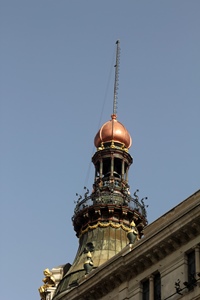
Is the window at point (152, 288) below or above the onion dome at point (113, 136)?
below

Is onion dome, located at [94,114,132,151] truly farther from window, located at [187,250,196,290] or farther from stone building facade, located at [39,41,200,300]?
window, located at [187,250,196,290]

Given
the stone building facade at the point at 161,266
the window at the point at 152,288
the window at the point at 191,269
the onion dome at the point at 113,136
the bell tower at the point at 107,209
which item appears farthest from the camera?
the onion dome at the point at 113,136

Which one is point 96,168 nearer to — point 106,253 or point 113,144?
point 113,144

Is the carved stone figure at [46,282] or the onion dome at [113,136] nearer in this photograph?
the carved stone figure at [46,282]

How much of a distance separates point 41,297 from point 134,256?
2622cm

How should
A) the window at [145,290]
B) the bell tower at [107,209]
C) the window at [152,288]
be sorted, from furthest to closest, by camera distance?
the bell tower at [107,209] < the window at [145,290] < the window at [152,288]

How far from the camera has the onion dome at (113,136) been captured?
86.5 meters

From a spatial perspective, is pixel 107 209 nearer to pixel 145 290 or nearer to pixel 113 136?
pixel 113 136

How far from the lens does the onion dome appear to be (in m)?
86.5

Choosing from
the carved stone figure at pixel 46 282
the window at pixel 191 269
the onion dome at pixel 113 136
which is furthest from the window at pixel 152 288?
the onion dome at pixel 113 136

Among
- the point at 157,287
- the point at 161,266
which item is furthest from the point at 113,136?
the point at 157,287

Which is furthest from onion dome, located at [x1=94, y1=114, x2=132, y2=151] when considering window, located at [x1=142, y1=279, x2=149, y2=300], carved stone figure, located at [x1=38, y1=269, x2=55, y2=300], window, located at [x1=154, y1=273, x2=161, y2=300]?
window, located at [x1=154, y1=273, x2=161, y2=300]

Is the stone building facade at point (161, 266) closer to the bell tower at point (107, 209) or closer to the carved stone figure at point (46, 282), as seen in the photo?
the bell tower at point (107, 209)

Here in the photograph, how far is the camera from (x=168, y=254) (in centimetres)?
4884
